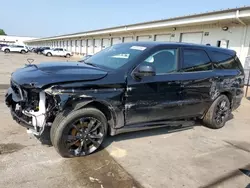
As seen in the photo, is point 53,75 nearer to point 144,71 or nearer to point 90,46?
point 144,71

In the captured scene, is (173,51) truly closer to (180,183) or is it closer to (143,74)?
(143,74)

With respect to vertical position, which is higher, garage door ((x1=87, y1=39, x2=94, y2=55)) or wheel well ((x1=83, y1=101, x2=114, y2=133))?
garage door ((x1=87, y1=39, x2=94, y2=55))

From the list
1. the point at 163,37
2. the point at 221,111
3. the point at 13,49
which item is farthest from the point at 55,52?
the point at 221,111

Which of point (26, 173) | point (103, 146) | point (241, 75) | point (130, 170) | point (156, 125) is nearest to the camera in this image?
point (26, 173)

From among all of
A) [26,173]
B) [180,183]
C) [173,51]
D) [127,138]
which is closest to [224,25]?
[173,51]

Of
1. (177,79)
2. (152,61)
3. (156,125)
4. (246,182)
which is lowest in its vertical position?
Answer: (246,182)

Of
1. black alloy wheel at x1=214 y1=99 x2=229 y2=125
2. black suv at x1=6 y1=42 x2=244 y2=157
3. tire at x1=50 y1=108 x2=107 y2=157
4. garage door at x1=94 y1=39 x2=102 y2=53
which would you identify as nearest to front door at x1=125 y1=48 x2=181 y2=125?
black suv at x1=6 y1=42 x2=244 y2=157

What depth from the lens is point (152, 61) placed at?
4.04 metres

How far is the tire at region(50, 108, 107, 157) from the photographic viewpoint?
3264 millimetres

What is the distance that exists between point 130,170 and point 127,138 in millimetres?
1149

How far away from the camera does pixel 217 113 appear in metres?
5.34

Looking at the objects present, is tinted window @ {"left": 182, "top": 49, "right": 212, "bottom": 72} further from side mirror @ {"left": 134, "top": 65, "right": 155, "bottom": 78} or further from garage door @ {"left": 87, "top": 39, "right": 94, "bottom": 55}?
garage door @ {"left": 87, "top": 39, "right": 94, "bottom": 55}

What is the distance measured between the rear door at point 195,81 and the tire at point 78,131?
1.83m

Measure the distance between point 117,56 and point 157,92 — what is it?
39.3 inches
